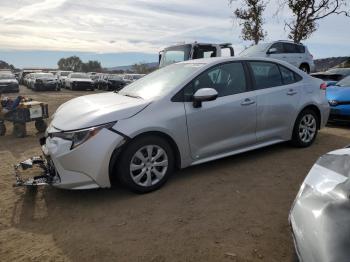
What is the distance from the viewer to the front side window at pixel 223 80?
4.75m

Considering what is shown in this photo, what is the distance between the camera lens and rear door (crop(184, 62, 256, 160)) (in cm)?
463

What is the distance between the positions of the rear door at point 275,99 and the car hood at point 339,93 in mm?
2538

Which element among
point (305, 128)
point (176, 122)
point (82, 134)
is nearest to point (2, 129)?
point (82, 134)

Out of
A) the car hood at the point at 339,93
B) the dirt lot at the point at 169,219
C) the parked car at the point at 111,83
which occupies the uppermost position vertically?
the parked car at the point at 111,83

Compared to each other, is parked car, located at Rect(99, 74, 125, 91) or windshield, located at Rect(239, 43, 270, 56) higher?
windshield, located at Rect(239, 43, 270, 56)

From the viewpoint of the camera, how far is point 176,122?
4.43 metres

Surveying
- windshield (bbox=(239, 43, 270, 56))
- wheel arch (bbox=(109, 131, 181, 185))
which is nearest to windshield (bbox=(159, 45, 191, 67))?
windshield (bbox=(239, 43, 270, 56))

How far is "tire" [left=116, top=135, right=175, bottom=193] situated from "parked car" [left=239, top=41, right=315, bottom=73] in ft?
31.0

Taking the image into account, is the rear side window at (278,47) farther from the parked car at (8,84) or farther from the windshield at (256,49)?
the parked car at (8,84)

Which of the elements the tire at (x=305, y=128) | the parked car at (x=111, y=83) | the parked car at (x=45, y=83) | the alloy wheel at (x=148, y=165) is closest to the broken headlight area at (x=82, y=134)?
the alloy wheel at (x=148, y=165)

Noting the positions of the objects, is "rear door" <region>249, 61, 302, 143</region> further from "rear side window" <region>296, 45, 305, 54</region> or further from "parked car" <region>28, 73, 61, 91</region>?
"parked car" <region>28, 73, 61, 91</region>

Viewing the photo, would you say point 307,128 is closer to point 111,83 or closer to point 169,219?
point 169,219

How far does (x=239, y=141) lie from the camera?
16.7 ft

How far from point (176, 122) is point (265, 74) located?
1873 mm
